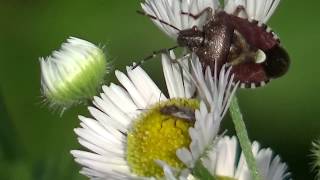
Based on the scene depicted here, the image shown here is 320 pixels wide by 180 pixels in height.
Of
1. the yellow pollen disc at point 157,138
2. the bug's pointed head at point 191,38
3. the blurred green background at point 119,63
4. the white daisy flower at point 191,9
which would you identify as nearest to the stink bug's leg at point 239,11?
the white daisy flower at point 191,9

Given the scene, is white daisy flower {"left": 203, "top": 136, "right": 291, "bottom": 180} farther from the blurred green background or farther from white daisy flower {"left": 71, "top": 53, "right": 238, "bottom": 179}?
the blurred green background

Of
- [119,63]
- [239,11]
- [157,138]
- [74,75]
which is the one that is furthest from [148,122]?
[119,63]

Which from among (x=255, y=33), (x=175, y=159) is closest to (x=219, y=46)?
(x=255, y=33)

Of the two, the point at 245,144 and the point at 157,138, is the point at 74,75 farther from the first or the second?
the point at 245,144

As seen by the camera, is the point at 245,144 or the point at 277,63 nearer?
the point at 245,144

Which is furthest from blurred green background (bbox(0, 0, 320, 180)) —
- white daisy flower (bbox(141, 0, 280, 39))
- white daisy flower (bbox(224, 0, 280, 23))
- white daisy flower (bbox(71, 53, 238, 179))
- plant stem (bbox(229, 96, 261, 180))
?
plant stem (bbox(229, 96, 261, 180))

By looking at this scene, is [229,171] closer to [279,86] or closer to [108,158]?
[108,158]

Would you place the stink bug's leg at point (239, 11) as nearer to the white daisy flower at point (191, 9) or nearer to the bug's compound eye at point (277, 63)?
the white daisy flower at point (191, 9)
